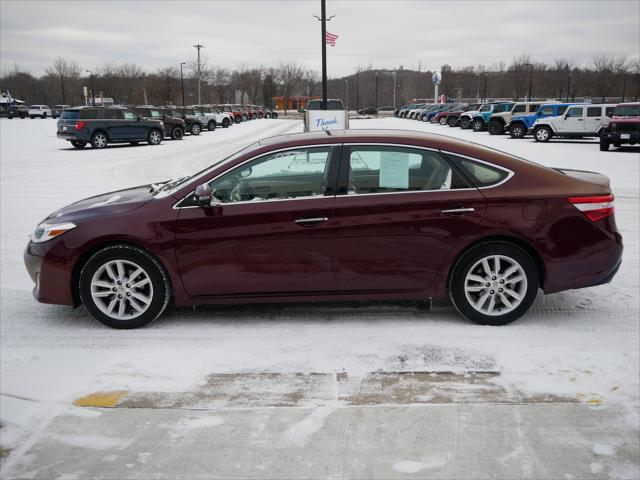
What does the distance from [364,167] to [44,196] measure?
912 cm

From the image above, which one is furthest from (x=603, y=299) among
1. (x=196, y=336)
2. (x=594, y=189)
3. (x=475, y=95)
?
(x=475, y=95)

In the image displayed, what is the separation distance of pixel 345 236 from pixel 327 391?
1411 millimetres

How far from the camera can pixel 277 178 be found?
5031 millimetres

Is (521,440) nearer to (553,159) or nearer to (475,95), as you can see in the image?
(553,159)

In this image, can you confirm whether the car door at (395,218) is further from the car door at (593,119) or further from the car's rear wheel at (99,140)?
the car door at (593,119)

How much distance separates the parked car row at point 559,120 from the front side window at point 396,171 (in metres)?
19.6

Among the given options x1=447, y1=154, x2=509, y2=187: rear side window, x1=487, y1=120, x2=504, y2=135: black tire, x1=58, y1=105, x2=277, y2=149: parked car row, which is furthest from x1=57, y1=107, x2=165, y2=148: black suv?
x1=447, y1=154, x2=509, y2=187: rear side window

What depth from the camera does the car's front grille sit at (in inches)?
846

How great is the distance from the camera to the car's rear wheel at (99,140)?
2497 centimetres

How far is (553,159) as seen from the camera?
18.8 metres

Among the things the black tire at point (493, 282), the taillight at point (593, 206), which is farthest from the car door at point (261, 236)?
the taillight at point (593, 206)

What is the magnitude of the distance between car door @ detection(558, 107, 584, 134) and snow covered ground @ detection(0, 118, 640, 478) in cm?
2337

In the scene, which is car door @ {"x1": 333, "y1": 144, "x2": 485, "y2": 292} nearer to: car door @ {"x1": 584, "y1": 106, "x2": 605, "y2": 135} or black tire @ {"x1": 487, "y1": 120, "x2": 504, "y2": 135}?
car door @ {"x1": 584, "y1": 106, "x2": 605, "y2": 135}

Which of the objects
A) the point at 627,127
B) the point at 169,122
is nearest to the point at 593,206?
the point at 627,127
